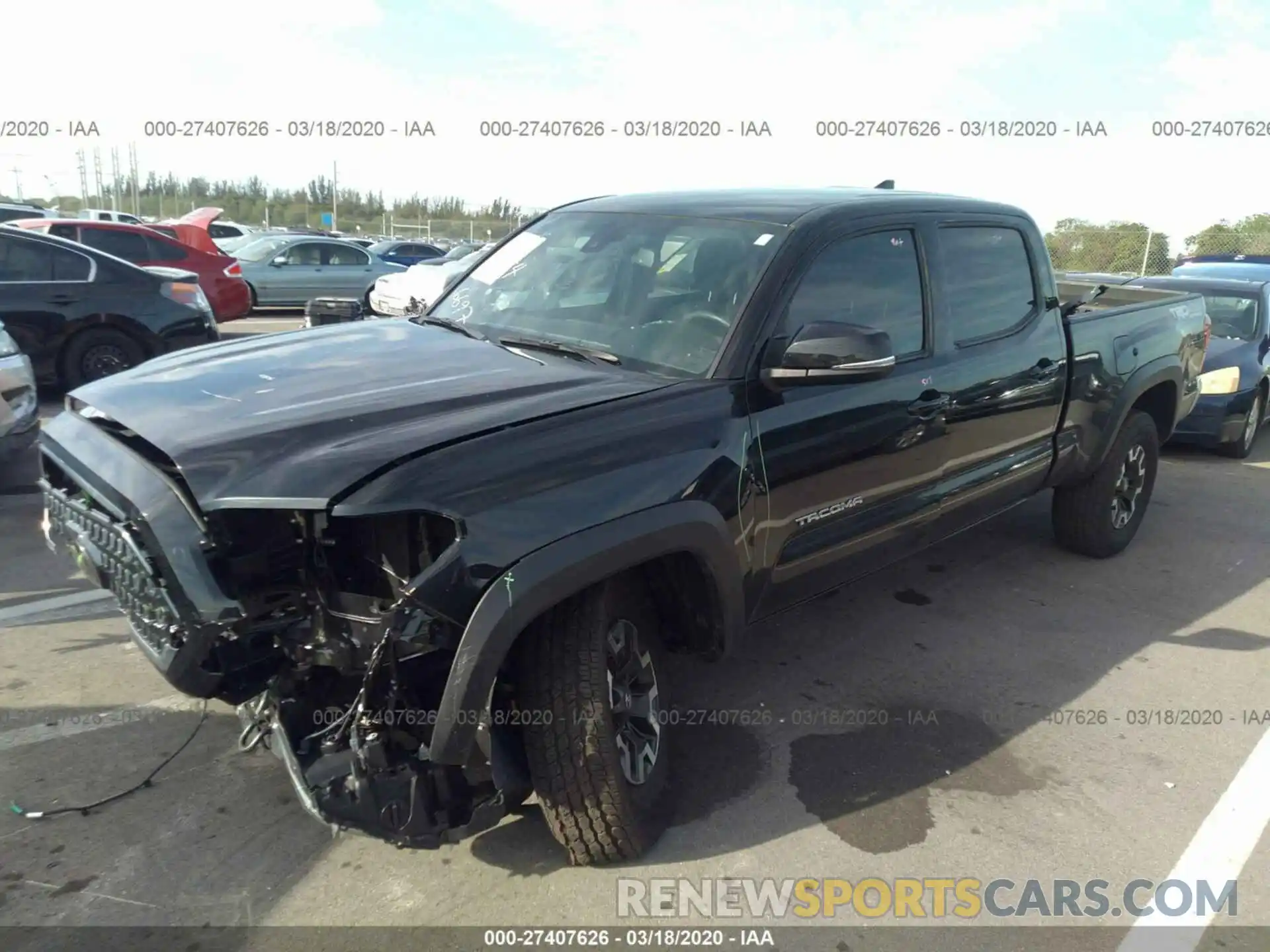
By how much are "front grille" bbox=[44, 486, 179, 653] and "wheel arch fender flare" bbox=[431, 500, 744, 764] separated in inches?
27.3

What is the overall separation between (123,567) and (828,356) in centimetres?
207

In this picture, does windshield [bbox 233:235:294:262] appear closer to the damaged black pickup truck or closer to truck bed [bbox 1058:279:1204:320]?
truck bed [bbox 1058:279:1204:320]

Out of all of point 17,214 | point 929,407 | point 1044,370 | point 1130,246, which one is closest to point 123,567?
point 929,407

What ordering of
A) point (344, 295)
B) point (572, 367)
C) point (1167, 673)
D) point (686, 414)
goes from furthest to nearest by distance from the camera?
point (344, 295), point (1167, 673), point (572, 367), point (686, 414)

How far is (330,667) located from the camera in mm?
2510

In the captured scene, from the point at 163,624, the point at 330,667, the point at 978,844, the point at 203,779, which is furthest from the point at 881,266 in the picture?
the point at 203,779

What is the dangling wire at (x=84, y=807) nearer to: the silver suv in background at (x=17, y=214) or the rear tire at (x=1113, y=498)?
the rear tire at (x=1113, y=498)

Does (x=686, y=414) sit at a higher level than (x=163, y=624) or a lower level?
higher

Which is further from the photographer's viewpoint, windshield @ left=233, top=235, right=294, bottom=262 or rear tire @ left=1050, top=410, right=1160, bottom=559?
windshield @ left=233, top=235, right=294, bottom=262

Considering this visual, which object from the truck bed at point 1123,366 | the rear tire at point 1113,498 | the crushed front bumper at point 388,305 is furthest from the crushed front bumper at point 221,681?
the crushed front bumper at point 388,305

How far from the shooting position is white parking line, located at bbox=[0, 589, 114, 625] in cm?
430

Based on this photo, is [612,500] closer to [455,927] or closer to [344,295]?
[455,927]

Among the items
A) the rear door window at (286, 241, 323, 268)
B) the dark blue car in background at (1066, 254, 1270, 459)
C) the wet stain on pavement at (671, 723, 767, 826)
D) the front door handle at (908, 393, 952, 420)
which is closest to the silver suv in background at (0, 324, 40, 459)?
the wet stain on pavement at (671, 723, 767, 826)

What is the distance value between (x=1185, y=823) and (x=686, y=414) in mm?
2165
